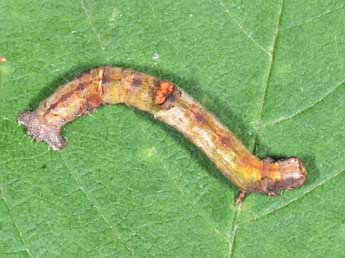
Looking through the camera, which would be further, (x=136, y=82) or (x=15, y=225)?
(x=136, y=82)

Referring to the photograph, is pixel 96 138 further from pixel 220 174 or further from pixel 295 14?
pixel 295 14

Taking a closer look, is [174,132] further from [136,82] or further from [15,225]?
[15,225]

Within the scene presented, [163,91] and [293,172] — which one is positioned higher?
[163,91]

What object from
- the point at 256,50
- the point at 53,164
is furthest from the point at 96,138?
the point at 256,50

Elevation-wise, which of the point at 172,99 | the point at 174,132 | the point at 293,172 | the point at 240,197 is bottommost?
the point at 240,197

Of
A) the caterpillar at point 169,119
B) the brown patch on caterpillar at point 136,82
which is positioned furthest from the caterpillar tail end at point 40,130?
the brown patch on caterpillar at point 136,82

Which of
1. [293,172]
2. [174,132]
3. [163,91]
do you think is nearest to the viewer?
[163,91]

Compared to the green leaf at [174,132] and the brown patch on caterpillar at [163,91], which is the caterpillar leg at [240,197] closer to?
the green leaf at [174,132]

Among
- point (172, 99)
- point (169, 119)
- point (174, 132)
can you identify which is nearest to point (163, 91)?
point (172, 99)
